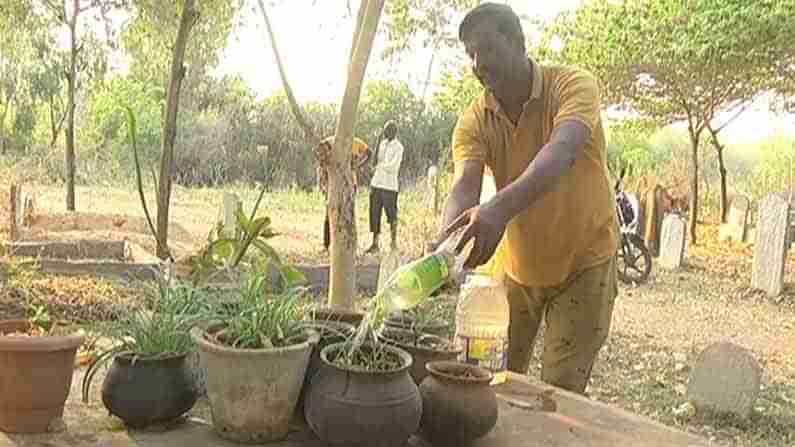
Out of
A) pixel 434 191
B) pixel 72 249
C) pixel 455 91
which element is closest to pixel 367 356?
pixel 72 249

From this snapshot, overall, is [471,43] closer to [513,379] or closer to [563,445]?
[513,379]

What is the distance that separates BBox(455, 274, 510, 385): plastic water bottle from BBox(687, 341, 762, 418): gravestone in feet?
7.94

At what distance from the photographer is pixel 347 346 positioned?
1408 mm

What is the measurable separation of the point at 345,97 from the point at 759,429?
2.78 meters

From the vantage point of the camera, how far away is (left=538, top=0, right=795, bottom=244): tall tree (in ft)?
31.8

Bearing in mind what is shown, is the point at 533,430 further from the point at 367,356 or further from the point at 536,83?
the point at 536,83

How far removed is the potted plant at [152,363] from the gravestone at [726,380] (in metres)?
3.28

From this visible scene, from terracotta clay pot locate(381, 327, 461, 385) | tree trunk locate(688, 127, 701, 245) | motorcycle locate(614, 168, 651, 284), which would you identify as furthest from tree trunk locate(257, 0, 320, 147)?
tree trunk locate(688, 127, 701, 245)

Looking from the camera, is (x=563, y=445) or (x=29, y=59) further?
(x=29, y=59)

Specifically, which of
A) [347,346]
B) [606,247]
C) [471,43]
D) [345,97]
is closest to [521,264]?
[606,247]

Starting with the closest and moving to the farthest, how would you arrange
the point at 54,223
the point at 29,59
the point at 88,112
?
the point at 54,223 → the point at 29,59 → the point at 88,112

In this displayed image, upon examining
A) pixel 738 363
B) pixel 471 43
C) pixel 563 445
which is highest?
pixel 471 43

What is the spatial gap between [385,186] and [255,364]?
7.55 m

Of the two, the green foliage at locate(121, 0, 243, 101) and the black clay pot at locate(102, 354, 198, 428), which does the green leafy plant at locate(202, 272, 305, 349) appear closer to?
the black clay pot at locate(102, 354, 198, 428)
